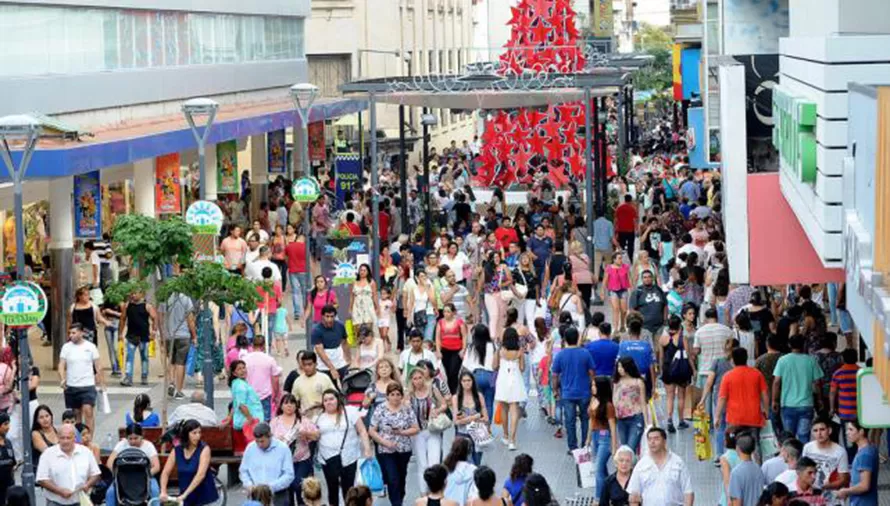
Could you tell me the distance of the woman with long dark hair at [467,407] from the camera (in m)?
20.1

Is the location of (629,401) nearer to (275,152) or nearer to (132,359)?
(132,359)

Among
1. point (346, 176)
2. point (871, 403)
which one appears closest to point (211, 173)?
point (346, 176)

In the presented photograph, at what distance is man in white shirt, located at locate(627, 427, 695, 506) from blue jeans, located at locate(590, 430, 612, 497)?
251cm

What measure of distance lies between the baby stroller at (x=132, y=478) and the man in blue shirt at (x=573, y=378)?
16.5 feet

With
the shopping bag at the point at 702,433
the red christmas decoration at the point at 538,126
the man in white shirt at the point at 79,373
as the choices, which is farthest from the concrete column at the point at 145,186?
the shopping bag at the point at 702,433

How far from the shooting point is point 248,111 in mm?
44406

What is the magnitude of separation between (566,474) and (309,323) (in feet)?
22.4

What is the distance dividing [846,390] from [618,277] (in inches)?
411

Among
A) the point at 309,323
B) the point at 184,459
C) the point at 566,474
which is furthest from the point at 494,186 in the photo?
the point at 184,459

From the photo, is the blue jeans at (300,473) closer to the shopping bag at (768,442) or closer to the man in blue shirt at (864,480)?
the shopping bag at (768,442)

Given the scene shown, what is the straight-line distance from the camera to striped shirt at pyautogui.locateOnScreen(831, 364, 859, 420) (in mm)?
18500

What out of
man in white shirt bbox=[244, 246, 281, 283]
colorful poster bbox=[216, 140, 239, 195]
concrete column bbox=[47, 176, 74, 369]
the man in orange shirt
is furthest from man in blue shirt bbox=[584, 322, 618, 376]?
colorful poster bbox=[216, 140, 239, 195]

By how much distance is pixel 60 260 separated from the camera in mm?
29859

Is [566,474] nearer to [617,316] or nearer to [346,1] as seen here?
[617,316]
